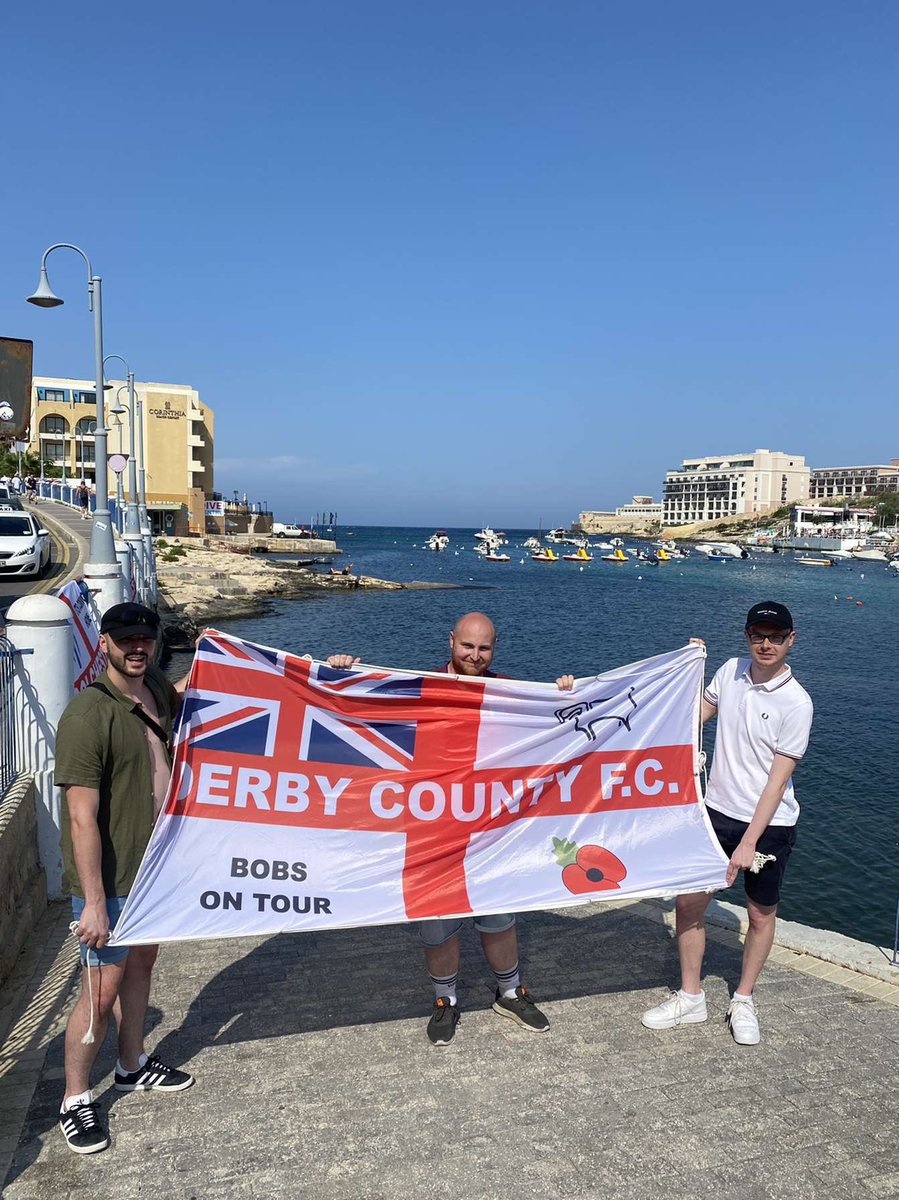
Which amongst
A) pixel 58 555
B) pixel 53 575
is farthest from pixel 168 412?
pixel 53 575

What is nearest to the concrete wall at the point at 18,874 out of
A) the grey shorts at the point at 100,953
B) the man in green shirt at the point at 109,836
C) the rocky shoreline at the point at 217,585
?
the man in green shirt at the point at 109,836

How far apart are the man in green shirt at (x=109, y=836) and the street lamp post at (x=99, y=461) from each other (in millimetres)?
7403

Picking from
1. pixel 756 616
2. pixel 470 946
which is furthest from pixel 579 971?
pixel 756 616

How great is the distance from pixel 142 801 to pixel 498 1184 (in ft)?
7.60

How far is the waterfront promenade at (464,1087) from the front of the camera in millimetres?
3674

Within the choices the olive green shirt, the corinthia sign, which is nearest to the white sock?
the olive green shirt

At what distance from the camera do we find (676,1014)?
492 cm

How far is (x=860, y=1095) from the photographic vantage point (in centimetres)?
428

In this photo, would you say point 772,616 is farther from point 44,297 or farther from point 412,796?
point 44,297

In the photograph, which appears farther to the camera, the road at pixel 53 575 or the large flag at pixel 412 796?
the road at pixel 53 575

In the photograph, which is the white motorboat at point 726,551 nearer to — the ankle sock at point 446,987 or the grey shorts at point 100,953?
the ankle sock at point 446,987

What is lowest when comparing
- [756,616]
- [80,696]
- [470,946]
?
[470,946]

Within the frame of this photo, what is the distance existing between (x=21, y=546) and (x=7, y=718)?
65.4 ft

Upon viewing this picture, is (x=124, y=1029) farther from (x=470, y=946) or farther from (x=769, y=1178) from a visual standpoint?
(x=769, y=1178)
